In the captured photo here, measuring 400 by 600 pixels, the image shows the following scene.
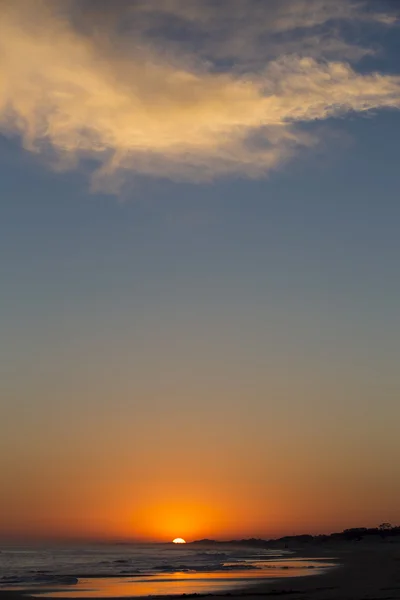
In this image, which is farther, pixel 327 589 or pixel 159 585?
pixel 159 585

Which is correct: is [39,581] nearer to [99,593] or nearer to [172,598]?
[99,593]

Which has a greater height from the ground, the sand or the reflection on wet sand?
the reflection on wet sand

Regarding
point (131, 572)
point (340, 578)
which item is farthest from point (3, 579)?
point (340, 578)

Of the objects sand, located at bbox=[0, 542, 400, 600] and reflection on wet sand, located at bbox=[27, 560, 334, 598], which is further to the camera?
reflection on wet sand, located at bbox=[27, 560, 334, 598]

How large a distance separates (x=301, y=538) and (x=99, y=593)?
152m

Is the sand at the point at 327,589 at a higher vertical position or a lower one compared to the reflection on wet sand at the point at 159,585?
lower

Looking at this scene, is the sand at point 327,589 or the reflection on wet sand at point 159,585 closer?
the sand at point 327,589

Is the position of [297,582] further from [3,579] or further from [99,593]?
[3,579]

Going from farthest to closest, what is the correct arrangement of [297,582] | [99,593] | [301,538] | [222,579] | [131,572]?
[301,538], [131,572], [222,579], [297,582], [99,593]

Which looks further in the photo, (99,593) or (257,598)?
(99,593)

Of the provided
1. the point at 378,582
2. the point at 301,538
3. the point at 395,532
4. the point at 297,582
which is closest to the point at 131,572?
the point at 297,582

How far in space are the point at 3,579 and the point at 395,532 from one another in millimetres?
128712

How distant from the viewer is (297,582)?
35438 millimetres

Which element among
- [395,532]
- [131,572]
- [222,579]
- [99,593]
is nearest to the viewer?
[99,593]
